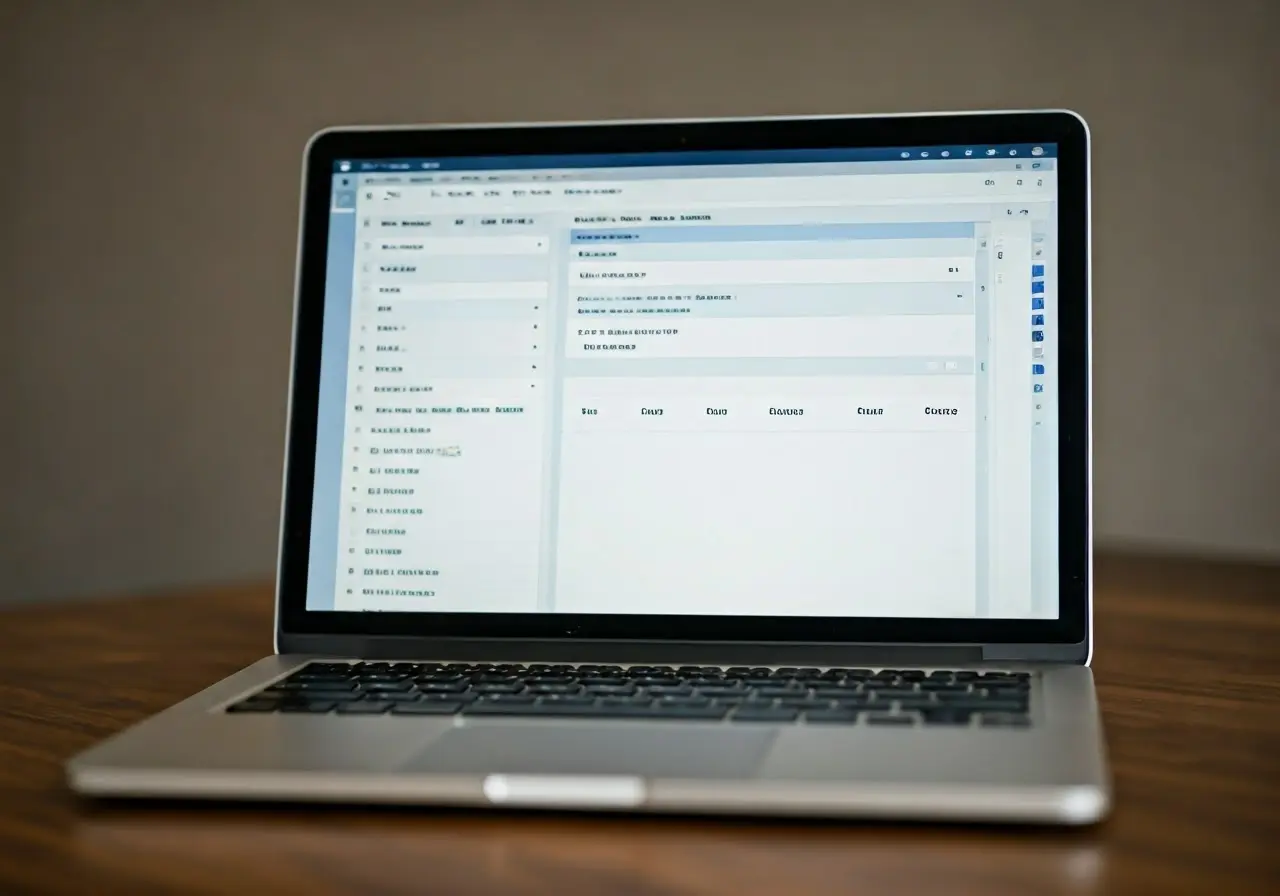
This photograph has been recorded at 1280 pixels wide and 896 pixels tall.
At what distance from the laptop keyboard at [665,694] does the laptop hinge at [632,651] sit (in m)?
0.03

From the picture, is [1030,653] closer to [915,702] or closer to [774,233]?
[915,702]

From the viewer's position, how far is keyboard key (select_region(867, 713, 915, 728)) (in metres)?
0.50

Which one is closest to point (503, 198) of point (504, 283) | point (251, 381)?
point (504, 283)

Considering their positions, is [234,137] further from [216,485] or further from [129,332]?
[216,485]

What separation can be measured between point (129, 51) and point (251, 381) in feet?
2.14

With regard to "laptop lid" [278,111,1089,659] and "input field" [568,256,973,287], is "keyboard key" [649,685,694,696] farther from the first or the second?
"input field" [568,256,973,287]

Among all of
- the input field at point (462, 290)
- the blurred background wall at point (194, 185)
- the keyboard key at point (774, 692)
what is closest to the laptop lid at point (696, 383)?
the input field at point (462, 290)

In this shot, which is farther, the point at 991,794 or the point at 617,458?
the point at 617,458

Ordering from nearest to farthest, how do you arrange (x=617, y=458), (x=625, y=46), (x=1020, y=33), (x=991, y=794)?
(x=991, y=794), (x=617, y=458), (x=1020, y=33), (x=625, y=46)

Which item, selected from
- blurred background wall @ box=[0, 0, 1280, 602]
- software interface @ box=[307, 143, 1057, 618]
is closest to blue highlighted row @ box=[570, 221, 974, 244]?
software interface @ box=[307, 143, 1057, 618]

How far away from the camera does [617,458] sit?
2.28 feet

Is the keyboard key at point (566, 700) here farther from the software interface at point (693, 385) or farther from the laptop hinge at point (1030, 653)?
the laptop hinge at point (1030, 653)

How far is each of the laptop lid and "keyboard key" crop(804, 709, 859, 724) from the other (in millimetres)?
144

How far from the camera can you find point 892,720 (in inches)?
20.0
